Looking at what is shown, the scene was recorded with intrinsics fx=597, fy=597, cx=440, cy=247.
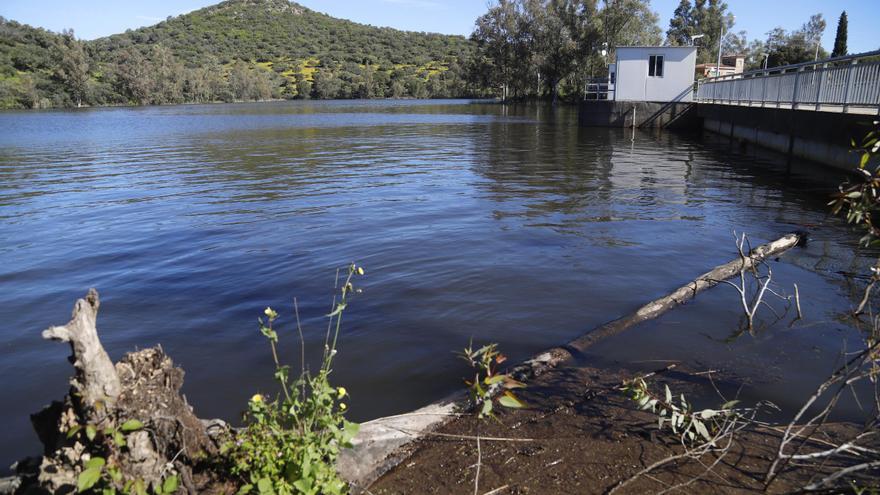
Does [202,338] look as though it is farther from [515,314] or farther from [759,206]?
[759,206]

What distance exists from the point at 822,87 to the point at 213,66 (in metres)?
138

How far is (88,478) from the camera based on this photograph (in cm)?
225

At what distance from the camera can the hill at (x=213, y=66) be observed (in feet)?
290

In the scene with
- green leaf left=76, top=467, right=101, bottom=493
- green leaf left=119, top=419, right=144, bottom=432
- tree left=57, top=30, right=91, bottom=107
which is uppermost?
tree left=57, top=30, right=91, bottom=107

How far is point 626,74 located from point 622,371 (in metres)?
33.7

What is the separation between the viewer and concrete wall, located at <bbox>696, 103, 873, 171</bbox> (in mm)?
13234

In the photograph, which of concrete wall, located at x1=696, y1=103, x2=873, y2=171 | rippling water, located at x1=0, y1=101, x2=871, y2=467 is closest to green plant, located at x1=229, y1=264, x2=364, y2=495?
rippling water, located at x1=0, y1=101, x2=871, y2=467

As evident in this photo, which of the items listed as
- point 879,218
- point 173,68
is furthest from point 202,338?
point 173,68

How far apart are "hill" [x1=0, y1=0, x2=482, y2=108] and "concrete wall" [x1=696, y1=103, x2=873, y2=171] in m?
84.8

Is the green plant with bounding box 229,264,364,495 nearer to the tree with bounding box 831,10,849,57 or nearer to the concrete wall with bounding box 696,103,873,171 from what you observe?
the concrete wall with bounding box 696,103,873,171

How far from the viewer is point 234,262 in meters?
8.63

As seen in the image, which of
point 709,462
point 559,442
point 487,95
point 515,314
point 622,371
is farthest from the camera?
point 487,95

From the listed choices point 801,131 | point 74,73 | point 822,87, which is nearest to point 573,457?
point 822,87

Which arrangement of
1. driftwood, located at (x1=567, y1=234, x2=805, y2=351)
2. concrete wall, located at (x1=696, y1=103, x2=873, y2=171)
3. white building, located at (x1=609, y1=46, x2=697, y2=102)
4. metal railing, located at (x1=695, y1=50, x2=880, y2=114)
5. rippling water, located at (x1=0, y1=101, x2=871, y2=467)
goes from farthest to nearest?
white building, located at (x1=609, y1=46, x2=697, y2=102), concrete wall, located at (x1=696, y1=103, x2=873, y2=171), metal railing, located at (x1=695, y1=50, x2=880, y2=114), driftwood, located at (x1=567, y1=234, x2=805, y2=351), rippling water, located at (x1=0, y1=101, x2=871, y2=467)
